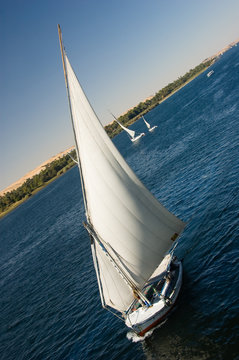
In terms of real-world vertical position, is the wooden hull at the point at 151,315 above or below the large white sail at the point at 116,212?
below

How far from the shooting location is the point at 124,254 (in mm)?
22516

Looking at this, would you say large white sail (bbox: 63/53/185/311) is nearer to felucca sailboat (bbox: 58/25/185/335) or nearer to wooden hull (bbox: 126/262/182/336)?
felucca sailboat (bbox: 58/25/185/335)

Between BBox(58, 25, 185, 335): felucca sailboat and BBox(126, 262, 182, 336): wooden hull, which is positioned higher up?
BBox(58, 25, 185, 335): felucca sailboat

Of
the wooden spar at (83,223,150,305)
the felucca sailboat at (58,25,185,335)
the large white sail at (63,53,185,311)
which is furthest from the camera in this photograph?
the wooden spar at (83,223,150,305)

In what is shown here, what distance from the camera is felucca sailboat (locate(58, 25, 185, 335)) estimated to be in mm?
19625

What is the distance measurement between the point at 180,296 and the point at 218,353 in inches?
283

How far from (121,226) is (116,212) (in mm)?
1270

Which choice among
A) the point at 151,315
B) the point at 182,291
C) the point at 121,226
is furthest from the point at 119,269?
the point at 182,291

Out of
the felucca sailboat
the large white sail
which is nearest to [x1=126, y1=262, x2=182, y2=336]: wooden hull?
the felucca sailboat

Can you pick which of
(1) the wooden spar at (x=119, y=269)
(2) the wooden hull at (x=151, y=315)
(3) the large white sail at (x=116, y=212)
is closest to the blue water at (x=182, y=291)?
(2) the wooden hull at (x=151, y=315)

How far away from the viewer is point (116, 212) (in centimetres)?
2139

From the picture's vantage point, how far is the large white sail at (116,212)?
19516 mm

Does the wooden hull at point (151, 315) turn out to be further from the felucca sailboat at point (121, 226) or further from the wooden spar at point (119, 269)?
the wooden spar at point (119, 269)

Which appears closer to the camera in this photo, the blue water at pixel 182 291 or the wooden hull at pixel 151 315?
the blue water at pixel 182 291
